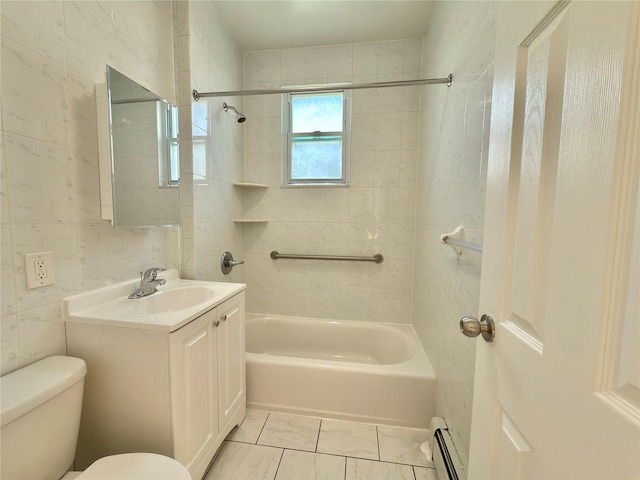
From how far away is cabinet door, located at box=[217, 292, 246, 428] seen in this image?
1348 millimetres

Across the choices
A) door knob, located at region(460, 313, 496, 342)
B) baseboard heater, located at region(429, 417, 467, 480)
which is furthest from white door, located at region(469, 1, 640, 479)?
baseboard heater, located at region(429, 417, 467, 480)

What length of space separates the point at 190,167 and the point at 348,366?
1585 mm

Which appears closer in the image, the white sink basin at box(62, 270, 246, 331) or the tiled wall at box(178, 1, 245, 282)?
the white sink basin at box(62, 270, 246, 331)

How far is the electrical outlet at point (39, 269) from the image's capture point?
94cm

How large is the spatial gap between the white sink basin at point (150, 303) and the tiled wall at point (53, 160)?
0.05 m

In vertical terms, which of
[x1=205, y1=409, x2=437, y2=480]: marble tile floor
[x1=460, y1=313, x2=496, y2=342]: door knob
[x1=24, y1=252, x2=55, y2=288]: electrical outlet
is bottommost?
[x1=205, y1=409, x2=437, y2=480]: marble tile floor

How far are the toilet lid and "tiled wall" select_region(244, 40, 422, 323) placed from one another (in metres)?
1.63

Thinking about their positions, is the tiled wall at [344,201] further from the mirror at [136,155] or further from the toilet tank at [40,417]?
the toilet tank at [40,417]

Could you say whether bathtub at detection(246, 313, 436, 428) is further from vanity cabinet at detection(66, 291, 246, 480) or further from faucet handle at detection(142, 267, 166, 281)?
faucet handle at detection(142, 267, 166, 281)

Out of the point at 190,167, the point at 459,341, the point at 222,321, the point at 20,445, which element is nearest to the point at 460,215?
the point at 459,341

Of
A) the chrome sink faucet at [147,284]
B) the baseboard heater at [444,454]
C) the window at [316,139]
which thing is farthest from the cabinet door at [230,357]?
the window at [316,139]

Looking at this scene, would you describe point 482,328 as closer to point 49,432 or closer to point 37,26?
point 49,432

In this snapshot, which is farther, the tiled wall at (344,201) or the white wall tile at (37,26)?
the tiled wall at (344,201)

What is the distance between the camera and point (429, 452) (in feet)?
4.72
